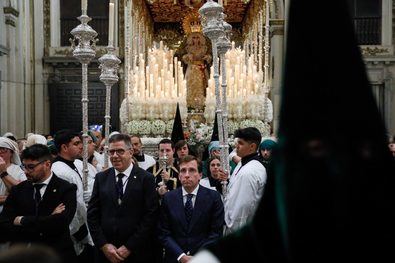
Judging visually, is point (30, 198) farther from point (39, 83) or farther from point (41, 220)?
point (39, 83)

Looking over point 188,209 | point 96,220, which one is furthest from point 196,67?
point 188,209

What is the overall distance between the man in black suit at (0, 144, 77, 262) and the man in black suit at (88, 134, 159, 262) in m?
0.35

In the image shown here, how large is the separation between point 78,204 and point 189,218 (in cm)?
126

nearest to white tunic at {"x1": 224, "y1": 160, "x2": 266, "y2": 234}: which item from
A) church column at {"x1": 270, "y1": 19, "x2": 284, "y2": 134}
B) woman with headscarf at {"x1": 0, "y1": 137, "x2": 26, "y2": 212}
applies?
woman with headscarf at {"x1": 0, "y1": 137, "x2": 26, "y2": 212}

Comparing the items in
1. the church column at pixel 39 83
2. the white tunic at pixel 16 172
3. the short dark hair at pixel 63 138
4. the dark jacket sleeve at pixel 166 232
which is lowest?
the dark jacket sleeve at pixel 166 232

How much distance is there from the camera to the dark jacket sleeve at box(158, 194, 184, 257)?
4.77m

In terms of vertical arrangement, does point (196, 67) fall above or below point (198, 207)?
above

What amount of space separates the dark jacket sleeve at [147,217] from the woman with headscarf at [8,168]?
4.15 feet

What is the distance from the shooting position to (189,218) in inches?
191

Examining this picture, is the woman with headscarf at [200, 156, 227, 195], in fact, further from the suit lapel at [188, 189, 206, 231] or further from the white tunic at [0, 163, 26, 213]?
the white tunic at [0, 163, 26, 213]

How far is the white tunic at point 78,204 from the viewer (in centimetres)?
555

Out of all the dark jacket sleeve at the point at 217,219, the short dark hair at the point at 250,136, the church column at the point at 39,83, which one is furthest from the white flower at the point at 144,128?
the church column at the point at 39,83

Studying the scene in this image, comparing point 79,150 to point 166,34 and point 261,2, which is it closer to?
point 261,2

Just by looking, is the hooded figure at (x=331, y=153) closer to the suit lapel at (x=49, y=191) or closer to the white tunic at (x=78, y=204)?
the suit lapel at (x=49, y=191)
